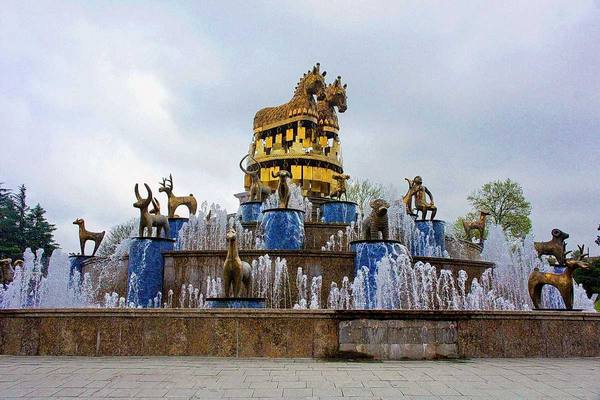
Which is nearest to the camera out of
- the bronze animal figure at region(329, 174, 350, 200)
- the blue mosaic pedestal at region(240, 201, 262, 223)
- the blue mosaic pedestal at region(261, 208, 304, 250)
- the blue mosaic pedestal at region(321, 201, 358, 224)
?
the blue mosaic pedestal at region(261, 208, 304, 250)

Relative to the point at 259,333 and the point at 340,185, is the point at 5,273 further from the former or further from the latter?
the point at 340,185

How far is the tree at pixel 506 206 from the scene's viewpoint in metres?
39.8

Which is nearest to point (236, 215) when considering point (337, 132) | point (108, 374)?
point (337, 132)

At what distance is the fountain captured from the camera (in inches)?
372

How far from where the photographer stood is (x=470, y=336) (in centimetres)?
963

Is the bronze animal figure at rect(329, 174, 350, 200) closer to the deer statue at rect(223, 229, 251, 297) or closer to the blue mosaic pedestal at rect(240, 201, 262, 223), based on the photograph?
the blue mosaic pedestal at rect(240, 201, 262, 223)

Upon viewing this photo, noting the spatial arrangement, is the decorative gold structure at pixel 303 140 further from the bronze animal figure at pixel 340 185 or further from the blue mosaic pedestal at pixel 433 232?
the blue mosaic pedestal at pixel 433 232

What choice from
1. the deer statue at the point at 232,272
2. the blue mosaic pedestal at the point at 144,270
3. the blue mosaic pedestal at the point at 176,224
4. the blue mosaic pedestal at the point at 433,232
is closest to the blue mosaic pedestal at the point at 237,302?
the deer statue at the point at 232,272

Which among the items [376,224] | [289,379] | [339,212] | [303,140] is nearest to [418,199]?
[339,212]

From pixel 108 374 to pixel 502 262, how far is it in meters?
18.6

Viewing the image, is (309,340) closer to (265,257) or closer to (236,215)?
(265,257)

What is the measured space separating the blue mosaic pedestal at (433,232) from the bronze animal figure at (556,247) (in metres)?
3.77

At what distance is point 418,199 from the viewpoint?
22.3 m

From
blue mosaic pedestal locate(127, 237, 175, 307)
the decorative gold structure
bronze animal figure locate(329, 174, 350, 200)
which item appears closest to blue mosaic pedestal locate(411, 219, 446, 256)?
bronze animal figure locate(329, 174, 350, 200)
